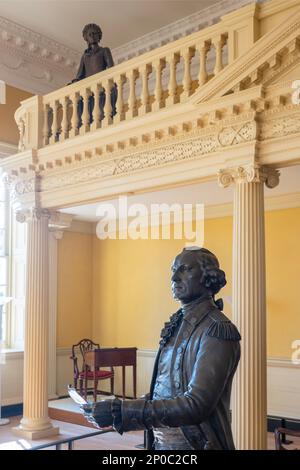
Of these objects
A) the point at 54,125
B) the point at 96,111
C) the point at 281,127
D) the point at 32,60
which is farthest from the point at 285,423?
the point at 32,60

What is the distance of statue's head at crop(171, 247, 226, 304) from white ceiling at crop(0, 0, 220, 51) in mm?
8866

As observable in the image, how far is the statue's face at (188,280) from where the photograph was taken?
2.33m

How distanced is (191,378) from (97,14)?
382 inches

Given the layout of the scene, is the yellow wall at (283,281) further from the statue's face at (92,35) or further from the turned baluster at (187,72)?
the statue's face at (92,35)

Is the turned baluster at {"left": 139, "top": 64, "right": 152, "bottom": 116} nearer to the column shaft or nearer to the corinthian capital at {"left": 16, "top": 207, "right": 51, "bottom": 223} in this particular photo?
the column shaft

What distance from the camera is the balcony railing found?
20.5 feet

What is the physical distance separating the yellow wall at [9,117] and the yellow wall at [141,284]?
223 cm

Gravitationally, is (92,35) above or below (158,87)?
above

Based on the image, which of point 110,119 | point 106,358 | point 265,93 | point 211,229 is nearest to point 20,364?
point 106,358

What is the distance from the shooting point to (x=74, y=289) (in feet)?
38.1

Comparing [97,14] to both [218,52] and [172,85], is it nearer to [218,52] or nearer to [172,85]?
[172,85]

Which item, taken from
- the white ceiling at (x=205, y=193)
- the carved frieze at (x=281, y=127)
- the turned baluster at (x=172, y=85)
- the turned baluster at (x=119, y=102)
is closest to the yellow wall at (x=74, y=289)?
the white ceiling at (x=205, y=193)

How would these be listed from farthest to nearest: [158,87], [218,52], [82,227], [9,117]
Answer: [82,227]
[9,117]
[158,87]
[218,52]

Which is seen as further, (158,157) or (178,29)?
(178,29)
